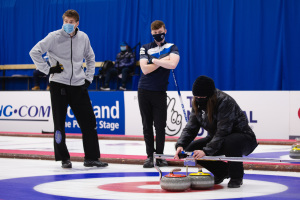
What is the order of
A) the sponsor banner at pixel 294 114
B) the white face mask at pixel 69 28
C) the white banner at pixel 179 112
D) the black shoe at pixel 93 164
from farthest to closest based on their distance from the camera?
the white banner at pixel 179 112, the sponsor banner at pixel 294 114, the black shoe at pixel 93 164, the white face mask at pixel 69 28

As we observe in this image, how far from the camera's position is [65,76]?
19.2 ft

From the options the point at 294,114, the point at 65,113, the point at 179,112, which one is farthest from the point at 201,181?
the point at 179,112

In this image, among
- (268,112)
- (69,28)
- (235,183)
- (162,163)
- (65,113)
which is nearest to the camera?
(235,183)

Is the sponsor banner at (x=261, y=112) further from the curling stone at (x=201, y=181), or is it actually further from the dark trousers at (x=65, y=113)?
the curling stone at (x=201, y=181)

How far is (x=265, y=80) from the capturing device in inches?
520

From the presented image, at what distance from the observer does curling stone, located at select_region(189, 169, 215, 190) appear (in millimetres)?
4172

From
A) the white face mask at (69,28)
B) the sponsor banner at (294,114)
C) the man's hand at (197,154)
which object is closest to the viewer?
the man's hand at (197,154)

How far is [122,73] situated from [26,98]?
9.17 feet

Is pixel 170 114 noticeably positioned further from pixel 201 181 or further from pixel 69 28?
pixel 201 181

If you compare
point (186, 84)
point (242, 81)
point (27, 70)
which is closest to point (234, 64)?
point (242, 81)

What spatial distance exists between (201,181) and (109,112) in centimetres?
810

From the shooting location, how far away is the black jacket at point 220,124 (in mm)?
4152

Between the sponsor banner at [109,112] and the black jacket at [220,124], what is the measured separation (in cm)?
758

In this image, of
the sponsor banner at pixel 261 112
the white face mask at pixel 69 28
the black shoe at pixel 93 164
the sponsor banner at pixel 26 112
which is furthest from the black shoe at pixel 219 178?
the sponsor banner at pixel 26 112
